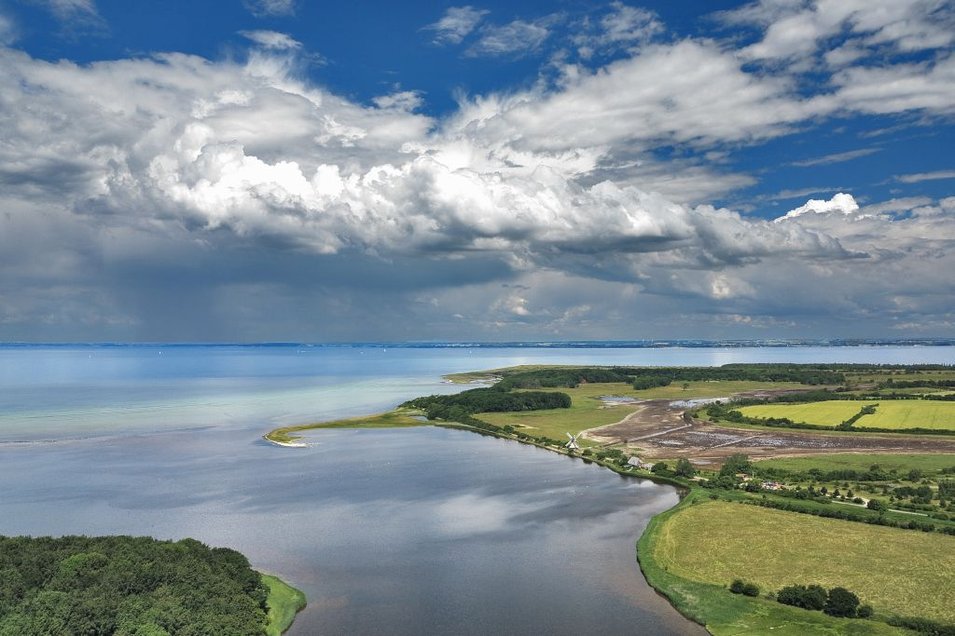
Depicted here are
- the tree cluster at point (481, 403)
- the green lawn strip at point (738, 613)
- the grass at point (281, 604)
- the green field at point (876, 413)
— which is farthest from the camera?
the tree cluster at point (481, 403)

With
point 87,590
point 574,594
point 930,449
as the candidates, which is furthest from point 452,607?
point 930,449

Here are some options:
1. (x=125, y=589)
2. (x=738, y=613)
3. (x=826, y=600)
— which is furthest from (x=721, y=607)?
(x=125, y=589)

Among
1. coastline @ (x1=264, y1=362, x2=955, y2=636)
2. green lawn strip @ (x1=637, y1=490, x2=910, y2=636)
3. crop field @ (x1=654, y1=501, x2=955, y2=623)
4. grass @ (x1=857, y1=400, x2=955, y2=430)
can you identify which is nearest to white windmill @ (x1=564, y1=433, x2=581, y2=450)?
coastline @ (x1=264, y1=362, x2=955, y2=636)

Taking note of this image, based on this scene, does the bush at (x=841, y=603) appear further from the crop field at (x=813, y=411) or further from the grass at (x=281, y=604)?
the crop field at (x=813, y=411)

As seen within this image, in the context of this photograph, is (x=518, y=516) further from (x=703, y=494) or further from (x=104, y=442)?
(x=104, y=442)

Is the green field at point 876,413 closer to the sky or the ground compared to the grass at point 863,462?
closer to the sky

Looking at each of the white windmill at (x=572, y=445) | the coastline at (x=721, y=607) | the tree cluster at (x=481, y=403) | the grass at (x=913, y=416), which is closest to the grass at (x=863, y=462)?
the coastline at (x=721, y=607)

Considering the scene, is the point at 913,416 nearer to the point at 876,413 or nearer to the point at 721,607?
the point at 876,413
